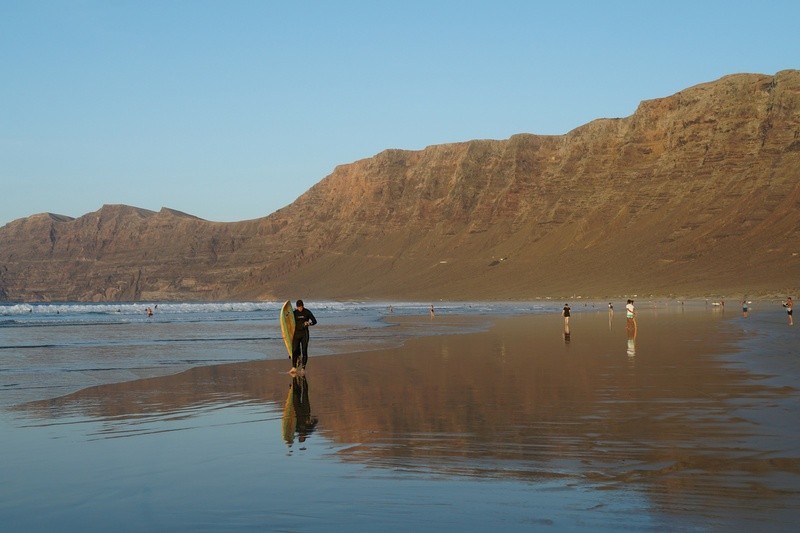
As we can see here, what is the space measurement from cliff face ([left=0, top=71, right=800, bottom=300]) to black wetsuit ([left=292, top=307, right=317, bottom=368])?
8082 centimetres

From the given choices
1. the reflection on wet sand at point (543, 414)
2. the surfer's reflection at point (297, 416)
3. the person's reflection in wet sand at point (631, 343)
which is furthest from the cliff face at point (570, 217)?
the surfer's reflection at point (297, 416)

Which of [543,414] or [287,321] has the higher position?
[287,321]

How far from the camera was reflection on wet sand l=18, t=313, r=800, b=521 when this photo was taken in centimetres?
754

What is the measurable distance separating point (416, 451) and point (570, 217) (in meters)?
138

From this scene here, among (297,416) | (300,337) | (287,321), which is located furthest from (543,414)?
(287,321)

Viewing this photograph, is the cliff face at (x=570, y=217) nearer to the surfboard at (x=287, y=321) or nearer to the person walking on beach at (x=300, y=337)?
the surfboard at (x=287, y=321)

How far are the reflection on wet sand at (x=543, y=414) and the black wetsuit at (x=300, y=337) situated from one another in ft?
2.17

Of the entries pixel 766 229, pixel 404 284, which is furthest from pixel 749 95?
pixel 404 284

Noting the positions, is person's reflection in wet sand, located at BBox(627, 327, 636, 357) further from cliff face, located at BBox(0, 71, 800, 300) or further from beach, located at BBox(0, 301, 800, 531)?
cliff face, located at BBox(0, 71, 800, 300)

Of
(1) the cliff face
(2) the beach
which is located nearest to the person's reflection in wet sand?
(2) the beach

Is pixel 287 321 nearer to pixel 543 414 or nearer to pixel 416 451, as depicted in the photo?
pixel 543 414

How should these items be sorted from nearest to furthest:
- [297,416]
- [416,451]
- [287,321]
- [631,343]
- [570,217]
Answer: [416,451]
[297,416]
[287,321]
[631,343]
[570,217]

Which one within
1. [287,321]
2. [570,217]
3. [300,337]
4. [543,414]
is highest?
[570,217]

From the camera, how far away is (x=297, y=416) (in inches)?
474
